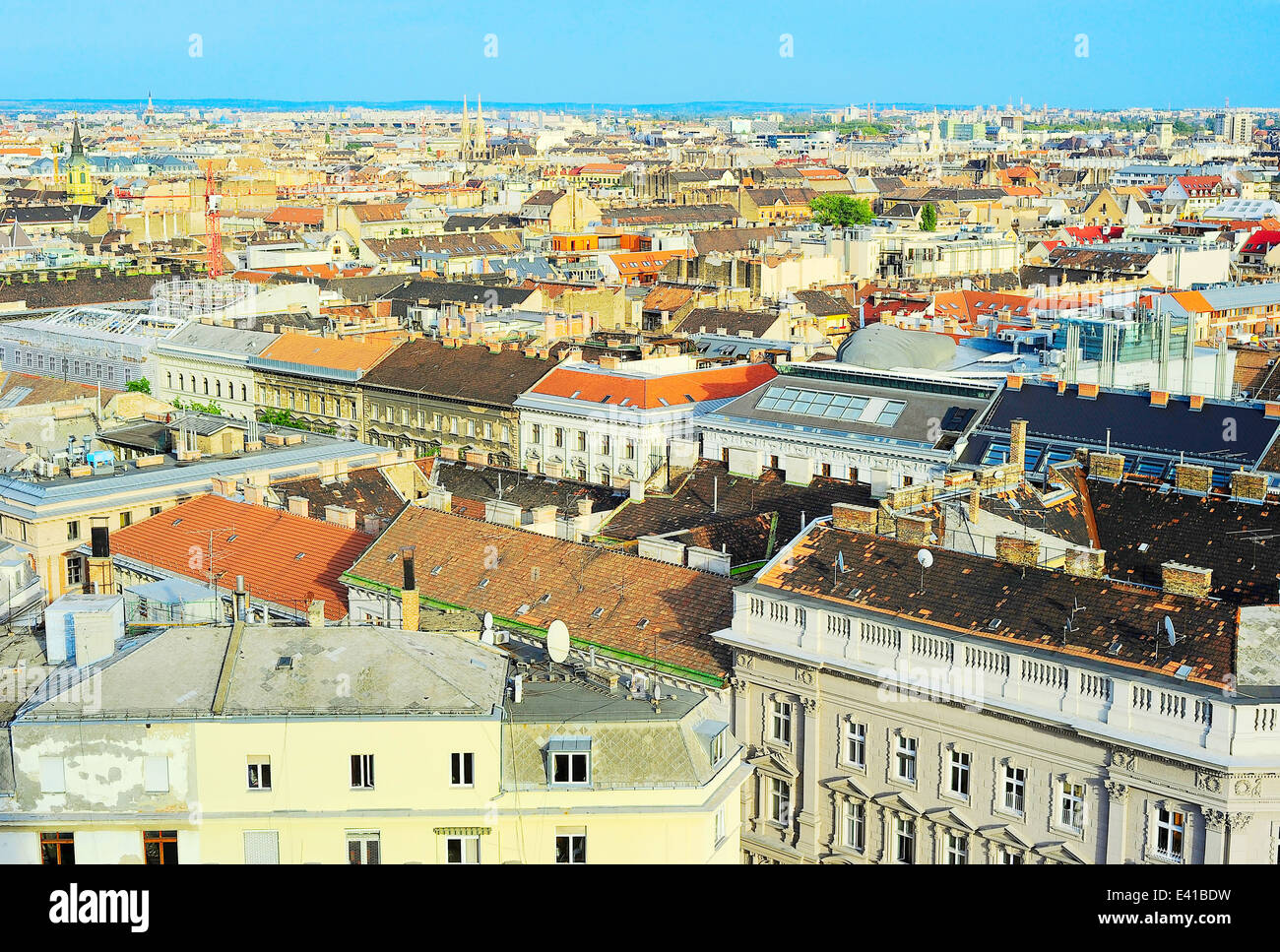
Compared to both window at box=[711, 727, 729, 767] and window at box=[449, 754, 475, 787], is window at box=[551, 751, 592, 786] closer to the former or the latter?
window at box=[449, 754, 475, 787]

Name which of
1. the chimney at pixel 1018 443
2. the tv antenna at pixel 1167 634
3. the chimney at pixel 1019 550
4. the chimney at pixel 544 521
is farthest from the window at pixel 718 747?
the chimney at pixel 1018 443

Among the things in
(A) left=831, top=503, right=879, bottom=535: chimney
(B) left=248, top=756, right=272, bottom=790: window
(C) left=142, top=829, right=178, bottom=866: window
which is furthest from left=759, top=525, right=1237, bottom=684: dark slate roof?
(C) left=142, top=829, right=178, bottom=866: window

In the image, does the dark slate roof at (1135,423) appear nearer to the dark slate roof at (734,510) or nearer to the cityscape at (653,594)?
the cityscape at (653,594)
